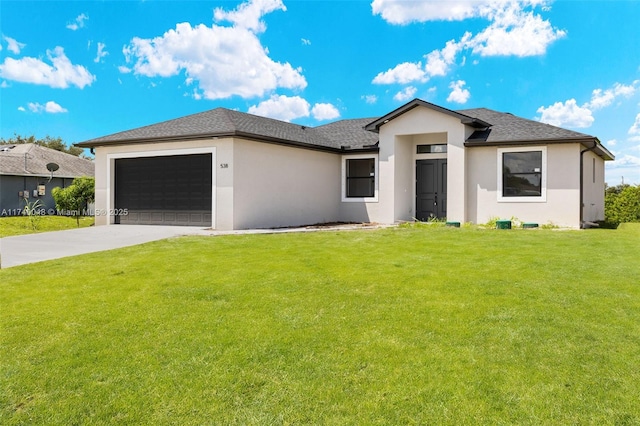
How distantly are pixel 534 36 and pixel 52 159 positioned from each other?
2966 centimetres

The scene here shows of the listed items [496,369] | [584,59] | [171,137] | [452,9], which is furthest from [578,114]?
[496,369]

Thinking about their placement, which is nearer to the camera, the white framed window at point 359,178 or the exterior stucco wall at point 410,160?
the exterior stucco wall at point 410,160

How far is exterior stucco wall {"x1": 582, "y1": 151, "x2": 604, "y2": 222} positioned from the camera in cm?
1669

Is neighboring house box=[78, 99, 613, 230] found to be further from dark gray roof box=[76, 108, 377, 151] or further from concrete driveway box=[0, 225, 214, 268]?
concrete driveway box=[0, 225, 214, 268]

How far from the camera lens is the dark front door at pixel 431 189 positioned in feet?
56.4

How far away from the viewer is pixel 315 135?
757 inches

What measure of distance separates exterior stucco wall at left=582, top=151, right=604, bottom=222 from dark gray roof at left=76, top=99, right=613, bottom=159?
0.58 metres

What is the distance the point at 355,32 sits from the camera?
1772 cm

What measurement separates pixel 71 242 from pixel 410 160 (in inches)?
484

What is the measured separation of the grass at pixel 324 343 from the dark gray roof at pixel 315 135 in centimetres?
791

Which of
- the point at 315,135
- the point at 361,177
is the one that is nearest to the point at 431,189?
the point at 361,177

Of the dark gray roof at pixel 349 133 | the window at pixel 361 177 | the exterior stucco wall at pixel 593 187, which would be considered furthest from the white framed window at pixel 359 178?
the exterior stucco wall at pixel 593 187

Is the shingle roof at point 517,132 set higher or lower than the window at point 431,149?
higher
